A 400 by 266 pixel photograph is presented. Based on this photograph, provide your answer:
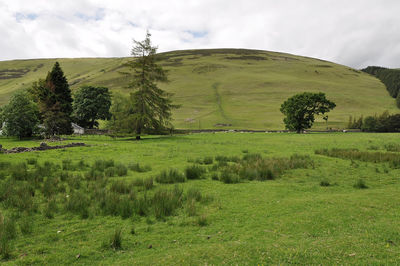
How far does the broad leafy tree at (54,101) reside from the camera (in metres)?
41.8

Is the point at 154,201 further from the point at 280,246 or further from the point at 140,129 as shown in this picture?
the point at 140,129

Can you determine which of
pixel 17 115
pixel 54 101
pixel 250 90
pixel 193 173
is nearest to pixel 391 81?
pixel 250 90

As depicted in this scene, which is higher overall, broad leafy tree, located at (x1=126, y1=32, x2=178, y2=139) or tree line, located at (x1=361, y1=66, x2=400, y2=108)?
tree line, located at (x1=361, y1=66, x2=400, y2=108)

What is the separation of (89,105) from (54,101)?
1265cm

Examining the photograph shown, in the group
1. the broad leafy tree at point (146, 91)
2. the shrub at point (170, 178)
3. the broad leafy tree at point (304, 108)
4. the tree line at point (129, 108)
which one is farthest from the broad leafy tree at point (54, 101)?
the broad leafy tree at point (304, 108)

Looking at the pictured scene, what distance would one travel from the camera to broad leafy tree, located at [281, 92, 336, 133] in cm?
5775

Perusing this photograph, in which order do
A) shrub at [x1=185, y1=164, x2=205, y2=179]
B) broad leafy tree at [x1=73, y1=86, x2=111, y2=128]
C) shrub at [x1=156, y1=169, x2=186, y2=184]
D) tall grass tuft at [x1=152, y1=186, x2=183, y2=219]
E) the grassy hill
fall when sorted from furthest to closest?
the grassy hill
broad leafy tree at [x1=73, y1=86, x2=111, y2=128]
shrub at [x1=185, y1=164, x2=205, y2=179]
shrub at [x1=156, y1=169, x2=186, y2=184]
tall grass tuft at [x1=152, y1=186, x2=183, y2=219]

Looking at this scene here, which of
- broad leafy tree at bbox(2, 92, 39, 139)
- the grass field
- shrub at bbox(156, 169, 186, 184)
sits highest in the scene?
broad leafy tree at bbox(2, 92, 39, 139)

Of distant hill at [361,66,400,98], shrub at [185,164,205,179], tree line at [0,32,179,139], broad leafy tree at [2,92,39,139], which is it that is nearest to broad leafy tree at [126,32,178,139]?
tree line at [0,32,179,139]

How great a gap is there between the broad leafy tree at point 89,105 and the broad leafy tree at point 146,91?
82.4 ft

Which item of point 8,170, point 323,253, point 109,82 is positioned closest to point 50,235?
point 323,253

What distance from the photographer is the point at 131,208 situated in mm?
8312

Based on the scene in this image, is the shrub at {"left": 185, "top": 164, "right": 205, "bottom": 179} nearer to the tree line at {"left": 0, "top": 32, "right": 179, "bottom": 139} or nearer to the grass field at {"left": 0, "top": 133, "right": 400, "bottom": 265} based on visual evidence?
the grass field at {"left": 0, "top": 133, "right": 400, "bottom": 265}

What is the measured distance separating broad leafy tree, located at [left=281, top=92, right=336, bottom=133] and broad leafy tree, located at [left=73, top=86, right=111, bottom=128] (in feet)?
151
